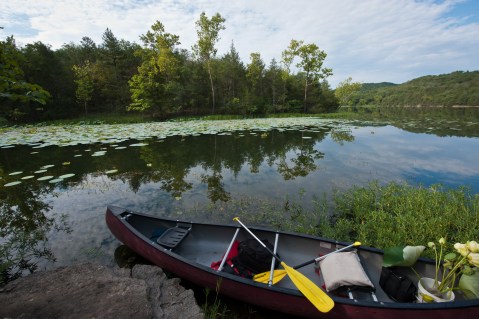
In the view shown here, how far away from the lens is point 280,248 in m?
3.53

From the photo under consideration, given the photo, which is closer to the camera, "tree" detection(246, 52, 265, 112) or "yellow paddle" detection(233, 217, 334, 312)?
"yellow paddle" detection(233, 217, 334, 312)

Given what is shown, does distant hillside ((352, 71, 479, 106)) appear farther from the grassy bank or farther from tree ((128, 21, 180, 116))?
the grassy bank

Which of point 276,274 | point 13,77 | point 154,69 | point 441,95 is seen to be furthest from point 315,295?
point 441,95

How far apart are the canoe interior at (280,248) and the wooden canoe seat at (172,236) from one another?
3.6 inches

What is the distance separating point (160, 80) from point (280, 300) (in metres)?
28.7

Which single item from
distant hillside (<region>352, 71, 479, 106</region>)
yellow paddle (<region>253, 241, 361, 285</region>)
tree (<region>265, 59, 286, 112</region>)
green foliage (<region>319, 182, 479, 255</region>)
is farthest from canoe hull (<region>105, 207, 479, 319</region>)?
distant hillside (<region>352, 71, 479, 106</region>)

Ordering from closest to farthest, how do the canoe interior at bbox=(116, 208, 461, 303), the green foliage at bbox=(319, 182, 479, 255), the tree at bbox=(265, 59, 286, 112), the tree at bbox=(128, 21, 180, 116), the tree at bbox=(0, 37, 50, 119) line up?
the tree at bbox=(0, 37, 50, 119), the canoe interior at bbox=(116, 208, 461, 303), the green foliage at bbox=(319, 182, 479, 255), the tree at bbox=(128, 21, 180, 116), the tree at bbox=(265, 59, 286, 112)

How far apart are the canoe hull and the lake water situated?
1283 mm

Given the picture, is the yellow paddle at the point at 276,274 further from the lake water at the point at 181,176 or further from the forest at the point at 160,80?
the forest at the point at 160,80

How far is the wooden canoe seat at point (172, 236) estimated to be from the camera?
3590 mm

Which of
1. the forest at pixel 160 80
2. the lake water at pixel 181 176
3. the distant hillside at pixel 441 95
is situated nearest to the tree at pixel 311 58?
the forest at pixel 160 80

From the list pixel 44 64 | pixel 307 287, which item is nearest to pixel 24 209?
pixel 307 287

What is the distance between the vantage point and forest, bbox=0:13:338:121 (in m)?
24.8

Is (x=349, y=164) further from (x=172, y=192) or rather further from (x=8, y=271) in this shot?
(x=8, y=271)
